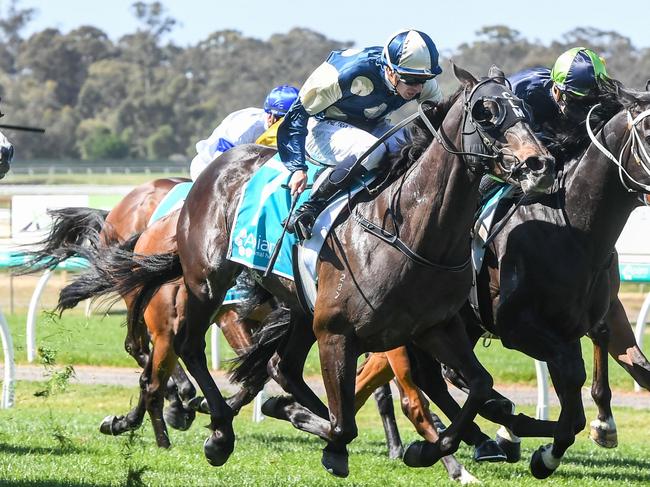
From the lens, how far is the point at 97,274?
24.5 feet

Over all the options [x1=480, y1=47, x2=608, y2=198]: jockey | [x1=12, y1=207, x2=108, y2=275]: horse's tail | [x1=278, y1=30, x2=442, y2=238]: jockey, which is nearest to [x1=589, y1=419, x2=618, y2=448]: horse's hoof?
[x1=480, y1=47, x2=608, y2=198]: jockey

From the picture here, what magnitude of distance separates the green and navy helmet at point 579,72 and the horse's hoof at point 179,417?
Result: 11.4 ft

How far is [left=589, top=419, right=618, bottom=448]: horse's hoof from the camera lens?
679cm

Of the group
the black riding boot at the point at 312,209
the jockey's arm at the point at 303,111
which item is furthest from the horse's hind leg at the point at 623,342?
the jockey's arm at the point at 303,111

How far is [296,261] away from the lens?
18.6ft

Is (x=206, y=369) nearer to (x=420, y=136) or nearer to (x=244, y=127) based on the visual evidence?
(x=420, y=136)

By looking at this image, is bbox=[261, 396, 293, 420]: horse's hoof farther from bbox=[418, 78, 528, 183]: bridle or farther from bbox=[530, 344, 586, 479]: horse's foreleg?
bbox=[418, 78, 528, 183]: bridle

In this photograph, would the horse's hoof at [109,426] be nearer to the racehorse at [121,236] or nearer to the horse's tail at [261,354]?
the racehorse at [121,236]

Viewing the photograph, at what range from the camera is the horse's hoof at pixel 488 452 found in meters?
5.63

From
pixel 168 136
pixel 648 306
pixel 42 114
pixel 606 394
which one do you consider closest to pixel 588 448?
pixel 606 394

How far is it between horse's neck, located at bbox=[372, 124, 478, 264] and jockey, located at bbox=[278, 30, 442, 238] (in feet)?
1.24

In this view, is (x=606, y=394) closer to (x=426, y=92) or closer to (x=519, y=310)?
(x=519, y=310)

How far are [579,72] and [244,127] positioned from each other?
3193 mm

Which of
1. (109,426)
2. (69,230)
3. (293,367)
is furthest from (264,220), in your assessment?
(69,230)
